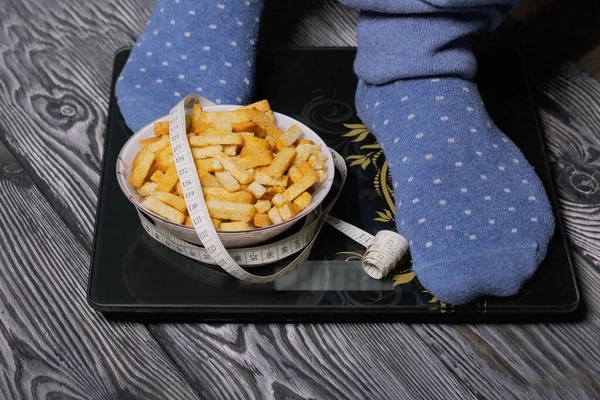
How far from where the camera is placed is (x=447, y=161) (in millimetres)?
970

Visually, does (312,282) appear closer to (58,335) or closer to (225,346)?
(225,346)

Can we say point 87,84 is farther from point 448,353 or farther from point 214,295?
point 448,353

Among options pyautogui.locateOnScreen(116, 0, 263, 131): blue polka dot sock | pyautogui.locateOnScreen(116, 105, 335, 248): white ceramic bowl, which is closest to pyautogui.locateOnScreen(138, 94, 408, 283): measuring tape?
pyautogui.locateOnScreen(116, 105, 335, 248): white ceramic bowl

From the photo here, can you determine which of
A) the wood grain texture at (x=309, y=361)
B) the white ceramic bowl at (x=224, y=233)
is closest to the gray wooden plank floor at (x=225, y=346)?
the wood grain texture at (x=309, y=361)

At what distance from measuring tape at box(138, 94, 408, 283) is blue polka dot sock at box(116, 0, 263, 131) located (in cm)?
11

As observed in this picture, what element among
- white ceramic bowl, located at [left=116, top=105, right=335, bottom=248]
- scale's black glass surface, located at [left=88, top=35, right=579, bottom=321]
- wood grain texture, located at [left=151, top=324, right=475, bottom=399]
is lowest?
wood grain texture, located at [left=151, top=324, right=475, bottom=399]

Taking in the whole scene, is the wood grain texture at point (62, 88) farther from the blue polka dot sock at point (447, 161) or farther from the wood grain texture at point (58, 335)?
the blue polka dot sock at point (447, 161)

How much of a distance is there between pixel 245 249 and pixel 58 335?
229 millimetres

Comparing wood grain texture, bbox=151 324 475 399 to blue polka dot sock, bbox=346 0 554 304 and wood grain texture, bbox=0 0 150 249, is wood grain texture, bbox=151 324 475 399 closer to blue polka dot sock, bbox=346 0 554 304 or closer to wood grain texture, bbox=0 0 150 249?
blue polka dot sock, bbox=346 0 554 304

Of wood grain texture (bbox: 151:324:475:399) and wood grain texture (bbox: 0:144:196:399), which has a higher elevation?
wood grain texture (bbox: 0:144:196:399)

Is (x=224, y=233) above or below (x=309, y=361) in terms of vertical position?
above

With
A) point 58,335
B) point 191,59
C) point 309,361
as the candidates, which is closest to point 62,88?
point 191,59

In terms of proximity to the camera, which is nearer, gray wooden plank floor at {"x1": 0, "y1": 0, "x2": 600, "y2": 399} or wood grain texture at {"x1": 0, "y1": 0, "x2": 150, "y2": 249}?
gray wooden plank floor at {"x1": 0, "y1": 0, "x2": 600, "y2": 399}

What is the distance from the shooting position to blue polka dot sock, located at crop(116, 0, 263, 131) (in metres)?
1.08
